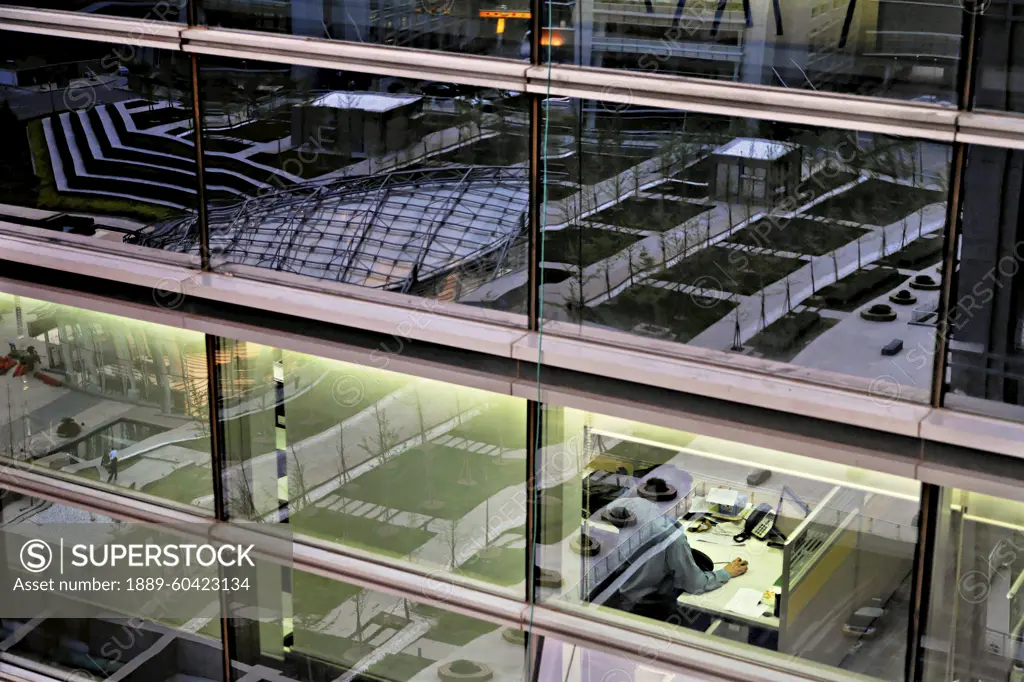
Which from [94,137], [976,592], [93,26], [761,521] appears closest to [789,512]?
[761,521]

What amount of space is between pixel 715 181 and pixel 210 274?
2021mm

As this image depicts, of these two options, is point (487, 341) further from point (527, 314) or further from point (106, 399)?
point (106, 399)

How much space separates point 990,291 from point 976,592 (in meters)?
0.93

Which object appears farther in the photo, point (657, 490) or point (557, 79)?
point (657, 490)

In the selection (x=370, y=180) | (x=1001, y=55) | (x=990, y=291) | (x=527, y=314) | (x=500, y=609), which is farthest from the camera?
(x=500, y=609)

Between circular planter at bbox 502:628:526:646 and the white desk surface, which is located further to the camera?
circular planter at bbox 502:628:526:646

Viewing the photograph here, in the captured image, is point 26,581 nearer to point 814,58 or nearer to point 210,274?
point 210,274

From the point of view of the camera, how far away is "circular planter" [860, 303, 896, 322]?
3771mm

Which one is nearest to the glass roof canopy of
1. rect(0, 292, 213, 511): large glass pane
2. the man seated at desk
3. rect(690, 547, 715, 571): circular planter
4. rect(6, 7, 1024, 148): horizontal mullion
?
rect(6, 7, 1024, 148): horizontal mullion

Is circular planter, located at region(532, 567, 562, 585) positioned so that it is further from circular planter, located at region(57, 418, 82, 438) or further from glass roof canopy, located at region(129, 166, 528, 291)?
circular planter, located at region(57, 418, 82, 438)

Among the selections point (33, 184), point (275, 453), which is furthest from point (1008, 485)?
point (33, 184)

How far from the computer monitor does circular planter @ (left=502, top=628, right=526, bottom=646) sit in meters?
1.12

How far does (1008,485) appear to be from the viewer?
12.1 feet

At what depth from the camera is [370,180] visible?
4.59 metres
